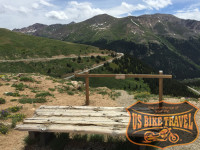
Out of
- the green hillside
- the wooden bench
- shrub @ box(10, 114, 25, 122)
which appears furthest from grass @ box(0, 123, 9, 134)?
the green hillside

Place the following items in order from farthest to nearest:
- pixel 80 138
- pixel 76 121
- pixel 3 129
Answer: pixel 3 129, pixel 80 138, pixel 76 121

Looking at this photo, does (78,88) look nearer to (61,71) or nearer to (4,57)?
(61,71)

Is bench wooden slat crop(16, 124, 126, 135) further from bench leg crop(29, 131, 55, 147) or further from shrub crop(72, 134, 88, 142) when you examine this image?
shrub crop(72, 134, 88, 142)

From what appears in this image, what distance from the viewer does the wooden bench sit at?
538 cm

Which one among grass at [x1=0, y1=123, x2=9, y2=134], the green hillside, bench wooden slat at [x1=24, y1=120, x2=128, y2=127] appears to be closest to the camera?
bench wooden slat at [x1=24, y1=120, x2=128, y2=127]

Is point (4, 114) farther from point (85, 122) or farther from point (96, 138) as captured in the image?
point (85, 122)

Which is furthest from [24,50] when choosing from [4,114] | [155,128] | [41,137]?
[155,128]

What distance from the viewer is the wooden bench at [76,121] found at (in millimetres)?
5383

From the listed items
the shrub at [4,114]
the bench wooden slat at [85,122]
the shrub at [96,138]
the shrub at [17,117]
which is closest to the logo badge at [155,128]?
the bench wooden slat at [85,122]

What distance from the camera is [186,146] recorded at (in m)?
6.33

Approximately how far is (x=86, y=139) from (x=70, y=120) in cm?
135

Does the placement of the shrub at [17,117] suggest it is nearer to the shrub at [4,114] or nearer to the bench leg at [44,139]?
the shrub at [4,114]

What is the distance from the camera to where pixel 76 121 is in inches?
233

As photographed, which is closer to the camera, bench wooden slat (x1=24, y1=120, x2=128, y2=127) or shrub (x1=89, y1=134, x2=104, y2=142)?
bench wooden slat (x1=24, y1=120, x2=128, y2=127)
